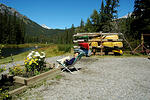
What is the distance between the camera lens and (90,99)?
2781 millimetres

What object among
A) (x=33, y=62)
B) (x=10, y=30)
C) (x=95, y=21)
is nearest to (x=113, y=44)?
(x=33, y=62)

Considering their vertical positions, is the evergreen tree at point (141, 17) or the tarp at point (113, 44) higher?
the evergreen tree at point (141, 17)

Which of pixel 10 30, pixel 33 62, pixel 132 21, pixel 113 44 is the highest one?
pixel 10 30

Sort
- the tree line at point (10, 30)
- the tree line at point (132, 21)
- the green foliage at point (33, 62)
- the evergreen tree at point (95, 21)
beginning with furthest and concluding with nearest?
the tree line at point (10, 30), the evergreen tree at point (95, 21), the tree line at point (132, 21), the green foliage at point (33, 62)

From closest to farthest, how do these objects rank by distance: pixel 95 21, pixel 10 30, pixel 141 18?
1. pixel 141 18
2. pixel 95 21
3. pixel 10 30

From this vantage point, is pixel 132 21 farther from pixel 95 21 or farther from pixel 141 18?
pixel 95 21

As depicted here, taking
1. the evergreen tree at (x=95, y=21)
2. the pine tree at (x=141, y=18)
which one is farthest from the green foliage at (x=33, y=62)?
the evergreen tree at (x=95, y=21)

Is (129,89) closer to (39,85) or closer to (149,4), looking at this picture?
(39,85)

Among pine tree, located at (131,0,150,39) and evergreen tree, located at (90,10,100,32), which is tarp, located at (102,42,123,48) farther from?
evergreen tree, located at (90,10,100,32)

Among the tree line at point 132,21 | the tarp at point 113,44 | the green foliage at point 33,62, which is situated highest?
the tree line at point 132,21

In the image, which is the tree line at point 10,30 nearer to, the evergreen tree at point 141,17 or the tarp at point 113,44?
the evergreen tree at point 141,17

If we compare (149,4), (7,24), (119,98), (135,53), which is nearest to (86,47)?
(135,53)

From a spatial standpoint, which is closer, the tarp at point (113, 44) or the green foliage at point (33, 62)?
the green foliage at point (33, 62)

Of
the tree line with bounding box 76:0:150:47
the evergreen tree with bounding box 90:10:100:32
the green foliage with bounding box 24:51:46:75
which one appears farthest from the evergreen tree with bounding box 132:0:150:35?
the green foliage with bounding box 24:51:46:75
